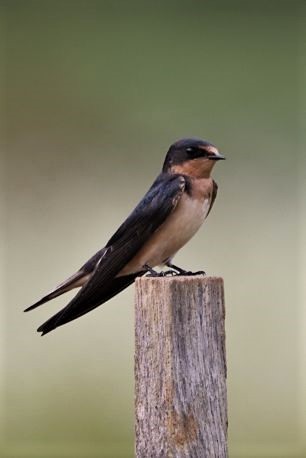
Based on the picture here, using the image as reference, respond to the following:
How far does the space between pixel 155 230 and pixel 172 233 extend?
58 mm

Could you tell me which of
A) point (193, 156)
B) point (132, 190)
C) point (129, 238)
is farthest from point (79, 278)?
point (132, 190)

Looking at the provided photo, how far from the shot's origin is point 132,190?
17.1ft

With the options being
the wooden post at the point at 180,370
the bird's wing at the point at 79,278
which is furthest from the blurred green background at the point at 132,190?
the wooden post at the point at 180,370

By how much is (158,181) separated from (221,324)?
40.4 inches

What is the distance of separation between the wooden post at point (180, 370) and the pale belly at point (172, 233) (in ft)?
2.90

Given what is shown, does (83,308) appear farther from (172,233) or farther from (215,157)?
(215,157)

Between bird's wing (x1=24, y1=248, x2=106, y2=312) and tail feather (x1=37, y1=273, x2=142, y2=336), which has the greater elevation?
bird's wing (x1=24, y1=248, x2=106, y2=312)

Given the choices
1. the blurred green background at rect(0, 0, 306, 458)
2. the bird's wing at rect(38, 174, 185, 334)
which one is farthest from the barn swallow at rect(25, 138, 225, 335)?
the blurred green background at rect(0, 0, 306, 458)

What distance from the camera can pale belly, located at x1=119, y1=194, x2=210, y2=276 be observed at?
3508 millimetres

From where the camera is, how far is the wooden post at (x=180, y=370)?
8.36ft

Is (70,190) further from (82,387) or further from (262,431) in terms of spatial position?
(262,431)

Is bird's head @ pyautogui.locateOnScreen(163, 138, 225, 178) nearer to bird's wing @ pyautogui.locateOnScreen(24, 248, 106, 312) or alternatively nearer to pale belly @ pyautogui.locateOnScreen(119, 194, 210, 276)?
pale belly @ pyautogui.locateOnScreen(119, 194, 210, 276)

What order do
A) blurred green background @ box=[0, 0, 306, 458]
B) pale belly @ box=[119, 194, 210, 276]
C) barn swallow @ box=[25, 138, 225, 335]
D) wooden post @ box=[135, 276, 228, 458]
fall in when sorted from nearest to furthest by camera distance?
wooden post @ box=[135, 276, 228, 458] → barn swallow @ box=[25, 138, 225, 335] → pale belly @ box=[119, 194, 210, 276] → blurred green background @ box=[0, 0, 306, 458]

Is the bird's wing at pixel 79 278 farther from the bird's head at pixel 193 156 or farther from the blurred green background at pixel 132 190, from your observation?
the blurred green background at pixel 132 190
